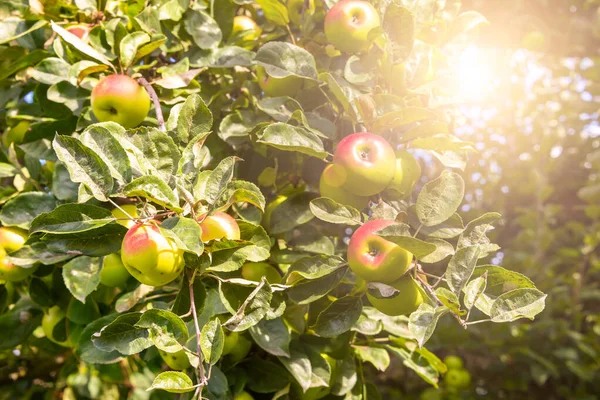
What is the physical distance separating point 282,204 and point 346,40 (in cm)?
36

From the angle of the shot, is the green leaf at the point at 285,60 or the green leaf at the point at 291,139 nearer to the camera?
the green leaf at the point at 291,139

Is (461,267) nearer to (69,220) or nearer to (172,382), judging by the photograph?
(172,382)

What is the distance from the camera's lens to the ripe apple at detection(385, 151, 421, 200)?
939mm

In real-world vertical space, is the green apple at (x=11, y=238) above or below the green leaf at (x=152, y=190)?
below

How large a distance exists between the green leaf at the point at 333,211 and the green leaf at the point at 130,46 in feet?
1.44

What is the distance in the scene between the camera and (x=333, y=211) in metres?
0.85

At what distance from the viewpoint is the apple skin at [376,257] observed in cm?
79

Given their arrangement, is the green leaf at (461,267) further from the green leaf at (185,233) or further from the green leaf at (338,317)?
the green leaf at (185,233)

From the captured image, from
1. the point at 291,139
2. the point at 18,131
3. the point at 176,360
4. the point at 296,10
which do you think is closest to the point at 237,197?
the point at 291,139

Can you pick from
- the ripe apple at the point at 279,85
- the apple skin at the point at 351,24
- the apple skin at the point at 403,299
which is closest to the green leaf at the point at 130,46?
the ripe apple at the point at 279,85

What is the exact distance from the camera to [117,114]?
36.4 inches

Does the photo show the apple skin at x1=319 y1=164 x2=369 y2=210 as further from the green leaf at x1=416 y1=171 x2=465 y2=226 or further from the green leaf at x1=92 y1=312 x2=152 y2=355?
the green leaf at x1=92 y1=312 x2=152 y2=355

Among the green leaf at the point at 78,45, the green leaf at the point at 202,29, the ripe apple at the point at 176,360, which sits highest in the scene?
the green leaf at the point at 202,29

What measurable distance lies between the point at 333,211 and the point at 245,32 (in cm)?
55
